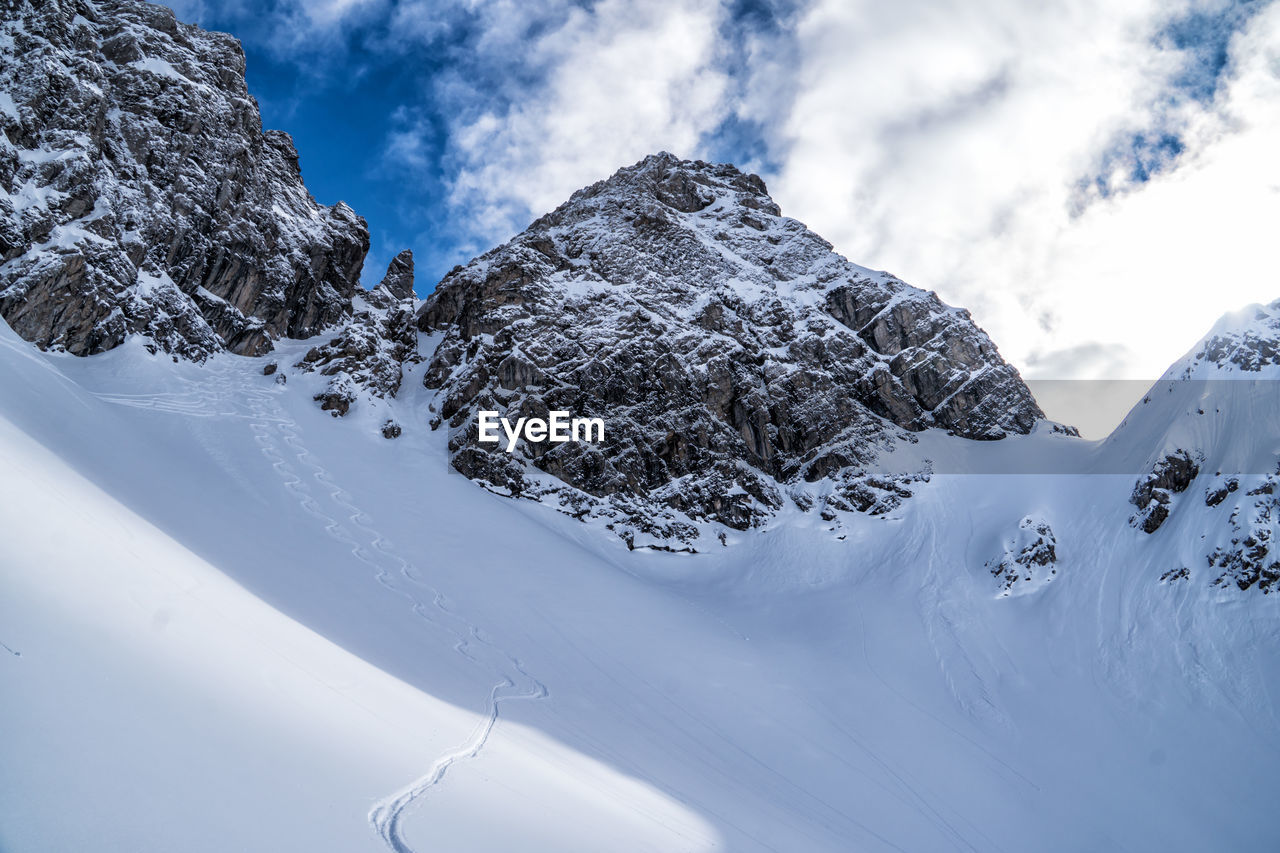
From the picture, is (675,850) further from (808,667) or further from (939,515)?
(939,515)

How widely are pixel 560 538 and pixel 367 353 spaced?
2633 cm

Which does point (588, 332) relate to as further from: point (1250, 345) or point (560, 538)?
point (1250, 345)

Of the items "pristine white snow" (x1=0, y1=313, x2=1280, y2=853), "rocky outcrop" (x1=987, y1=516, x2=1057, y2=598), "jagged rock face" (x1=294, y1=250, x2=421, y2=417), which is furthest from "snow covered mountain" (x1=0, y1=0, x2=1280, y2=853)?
"jagged rock face" (x1=294, y1=250, x2=421, y2=417)

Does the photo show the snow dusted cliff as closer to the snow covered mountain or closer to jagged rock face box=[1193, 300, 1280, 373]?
jagged rock face box=[1193, 300, 1280, 373]

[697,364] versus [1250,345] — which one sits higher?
[1250,345]

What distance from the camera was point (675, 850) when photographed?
35.9ft

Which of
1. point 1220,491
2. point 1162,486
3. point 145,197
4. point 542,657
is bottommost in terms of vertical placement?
point 542,657

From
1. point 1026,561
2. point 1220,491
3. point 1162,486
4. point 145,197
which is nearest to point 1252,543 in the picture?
point 1220,491

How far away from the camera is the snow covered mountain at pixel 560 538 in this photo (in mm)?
8180

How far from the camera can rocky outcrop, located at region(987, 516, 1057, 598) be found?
1385 inches

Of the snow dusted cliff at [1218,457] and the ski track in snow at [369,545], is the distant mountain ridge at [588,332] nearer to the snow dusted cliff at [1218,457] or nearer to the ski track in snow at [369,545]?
the snow dusted cliff at [1218,457]

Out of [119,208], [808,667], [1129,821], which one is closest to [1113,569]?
[1129,821]

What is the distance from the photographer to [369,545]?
2891 cm

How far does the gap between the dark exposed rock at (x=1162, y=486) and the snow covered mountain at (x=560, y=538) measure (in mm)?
220
